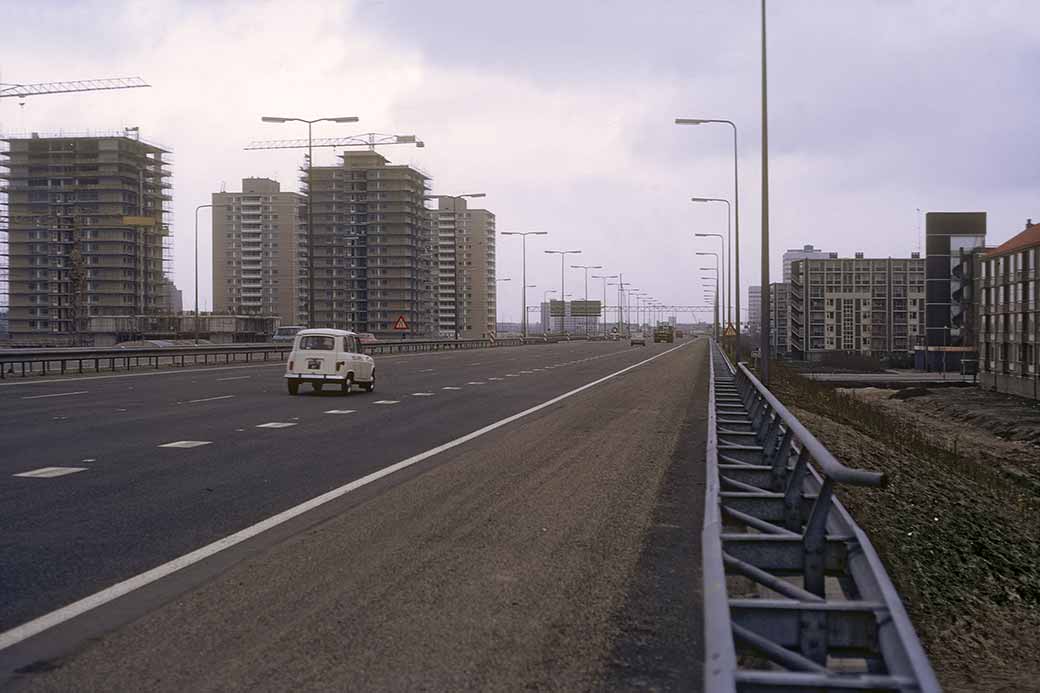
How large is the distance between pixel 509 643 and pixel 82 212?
5835 inches

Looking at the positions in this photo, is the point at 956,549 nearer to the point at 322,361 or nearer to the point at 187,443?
the point at 187,443

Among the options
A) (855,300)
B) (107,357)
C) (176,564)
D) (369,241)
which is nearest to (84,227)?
(369,241)

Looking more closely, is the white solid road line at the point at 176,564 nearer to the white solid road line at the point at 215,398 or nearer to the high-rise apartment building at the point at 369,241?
the white solid road line at the point at 215,398

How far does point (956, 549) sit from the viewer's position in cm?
912

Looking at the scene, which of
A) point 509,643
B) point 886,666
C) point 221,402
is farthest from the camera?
point 221,402

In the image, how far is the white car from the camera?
26516mm

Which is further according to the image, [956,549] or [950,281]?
[950,281]

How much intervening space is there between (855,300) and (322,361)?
13158 cm

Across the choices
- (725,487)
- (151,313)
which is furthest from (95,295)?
(725,487)

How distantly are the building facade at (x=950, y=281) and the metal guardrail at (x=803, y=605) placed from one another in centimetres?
10694

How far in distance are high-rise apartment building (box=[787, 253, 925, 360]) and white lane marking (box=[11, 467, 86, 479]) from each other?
13892 cm

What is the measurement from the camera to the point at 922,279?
14500 centimetres

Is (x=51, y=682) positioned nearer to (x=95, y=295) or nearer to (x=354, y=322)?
(x=95, y=295)

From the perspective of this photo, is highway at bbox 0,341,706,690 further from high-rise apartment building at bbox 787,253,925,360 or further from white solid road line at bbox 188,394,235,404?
high-rise apartment building at bbox 787,253,925,360
